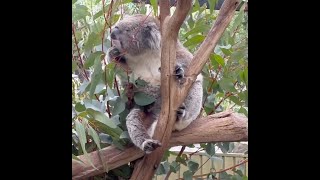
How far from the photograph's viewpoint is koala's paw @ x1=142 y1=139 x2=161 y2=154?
1.37m

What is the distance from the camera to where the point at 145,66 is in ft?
6.30

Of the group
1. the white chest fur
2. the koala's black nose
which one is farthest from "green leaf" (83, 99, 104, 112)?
the white chest fur

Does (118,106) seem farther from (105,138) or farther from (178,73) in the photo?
(178,73)

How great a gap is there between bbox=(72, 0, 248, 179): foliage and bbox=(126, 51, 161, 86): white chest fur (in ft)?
0.76

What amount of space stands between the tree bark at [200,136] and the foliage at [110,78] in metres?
0.04

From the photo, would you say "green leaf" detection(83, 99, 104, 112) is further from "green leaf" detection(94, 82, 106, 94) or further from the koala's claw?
the koala's claw

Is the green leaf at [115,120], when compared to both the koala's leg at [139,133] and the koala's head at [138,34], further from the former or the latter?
the koala's head at [138,34]

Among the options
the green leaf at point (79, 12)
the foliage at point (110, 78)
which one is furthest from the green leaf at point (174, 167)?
the green leaf at point (79, 12)
